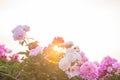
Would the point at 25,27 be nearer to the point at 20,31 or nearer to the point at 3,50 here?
the point at 20,31

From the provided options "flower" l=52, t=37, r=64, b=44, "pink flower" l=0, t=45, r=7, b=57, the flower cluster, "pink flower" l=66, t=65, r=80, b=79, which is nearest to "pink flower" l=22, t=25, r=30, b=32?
the flower cluster

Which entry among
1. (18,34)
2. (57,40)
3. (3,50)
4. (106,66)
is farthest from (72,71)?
(106,66)

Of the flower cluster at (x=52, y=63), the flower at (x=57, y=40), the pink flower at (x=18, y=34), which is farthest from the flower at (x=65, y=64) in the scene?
the pink flower at (x=18, y=34)

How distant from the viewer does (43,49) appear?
589cm

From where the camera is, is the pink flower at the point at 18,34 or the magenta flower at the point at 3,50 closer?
the pink flower at the point at 18,34

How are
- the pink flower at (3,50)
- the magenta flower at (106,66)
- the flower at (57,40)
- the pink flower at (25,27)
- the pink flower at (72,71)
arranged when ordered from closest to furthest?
the pink flower at (72,71), the flower at (57,40), the pink flower at (25,27), the pink flower at (3,50), the magenta flower at (106,66)

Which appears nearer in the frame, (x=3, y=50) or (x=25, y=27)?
(x=25, y=27)

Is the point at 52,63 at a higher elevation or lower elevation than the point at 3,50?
lower

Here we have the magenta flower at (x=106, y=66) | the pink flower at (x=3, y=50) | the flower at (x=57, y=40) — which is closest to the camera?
the flower at (x=57, y=40)

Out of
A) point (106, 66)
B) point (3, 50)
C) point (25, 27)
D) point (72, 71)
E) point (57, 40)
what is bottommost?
point (72, 71)

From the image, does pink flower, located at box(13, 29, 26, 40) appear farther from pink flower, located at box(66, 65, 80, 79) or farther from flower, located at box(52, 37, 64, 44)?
pink flower, located at box(66, 65, 80, 79)

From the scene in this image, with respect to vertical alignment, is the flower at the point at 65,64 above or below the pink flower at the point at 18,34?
below

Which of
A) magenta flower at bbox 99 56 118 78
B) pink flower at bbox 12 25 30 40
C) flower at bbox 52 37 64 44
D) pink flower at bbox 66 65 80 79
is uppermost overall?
magenta flower at bbox 99 56 118 78

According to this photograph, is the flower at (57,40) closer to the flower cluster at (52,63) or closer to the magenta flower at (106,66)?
the flower cluster at (52,63)
